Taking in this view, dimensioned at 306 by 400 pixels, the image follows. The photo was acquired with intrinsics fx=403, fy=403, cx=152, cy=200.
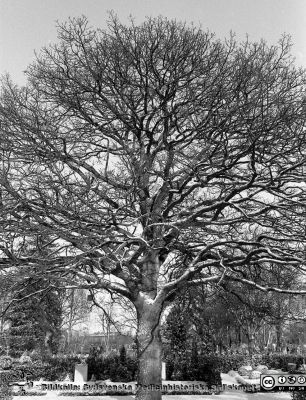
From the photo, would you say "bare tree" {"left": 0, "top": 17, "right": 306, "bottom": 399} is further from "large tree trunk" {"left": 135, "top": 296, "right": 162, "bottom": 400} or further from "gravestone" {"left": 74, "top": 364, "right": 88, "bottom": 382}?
"gravestone" {"left": 74, "top": 364, "right": 88, "bottom": 382}

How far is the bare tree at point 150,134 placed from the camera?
866 centimetres

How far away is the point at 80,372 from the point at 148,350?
37.3ft

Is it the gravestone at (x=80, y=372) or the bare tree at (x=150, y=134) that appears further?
the gravestone at (x=80, y=372)

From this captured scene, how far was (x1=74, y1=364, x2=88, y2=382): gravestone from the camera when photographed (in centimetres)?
1881

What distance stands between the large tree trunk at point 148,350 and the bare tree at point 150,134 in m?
0.02

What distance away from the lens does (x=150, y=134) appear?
10.4 meters

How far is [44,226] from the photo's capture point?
8.43 metres

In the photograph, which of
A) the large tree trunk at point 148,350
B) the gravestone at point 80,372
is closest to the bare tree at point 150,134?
the large tree trunk at point 148,350

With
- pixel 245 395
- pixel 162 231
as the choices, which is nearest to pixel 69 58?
pixel 162 231

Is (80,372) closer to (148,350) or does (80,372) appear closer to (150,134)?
(148,350)

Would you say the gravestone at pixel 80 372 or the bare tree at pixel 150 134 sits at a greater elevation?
the bare tree at pixel 150 134

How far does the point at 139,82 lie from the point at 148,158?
1.88m

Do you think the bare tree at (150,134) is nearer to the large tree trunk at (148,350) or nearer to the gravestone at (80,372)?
the large tree trunk at (148,350)

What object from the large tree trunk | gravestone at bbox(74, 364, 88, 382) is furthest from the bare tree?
gravestone at bbox(74, 364, 88, 382)
